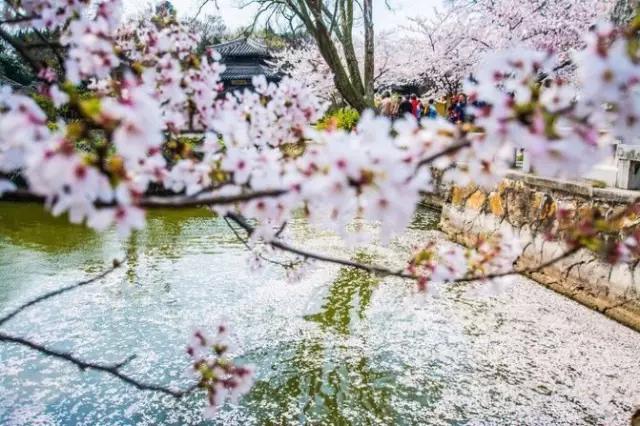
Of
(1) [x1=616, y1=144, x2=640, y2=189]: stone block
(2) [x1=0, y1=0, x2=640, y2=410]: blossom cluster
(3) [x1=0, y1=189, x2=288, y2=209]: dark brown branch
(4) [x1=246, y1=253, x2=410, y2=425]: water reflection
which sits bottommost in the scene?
(4) [x1=246, y1=253, x2=410, y2=425]: water reflection

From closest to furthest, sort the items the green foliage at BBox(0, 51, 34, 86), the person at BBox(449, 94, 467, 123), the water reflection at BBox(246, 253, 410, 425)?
the water reflection at BBox(246, 253, 410, 425)
the person at BBox(449, 94, 467, 123)
the green foliage at BBox(0, 51, 34, 86)

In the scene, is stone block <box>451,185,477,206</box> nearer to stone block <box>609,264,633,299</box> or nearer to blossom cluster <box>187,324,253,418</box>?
stone block <box>609,264,633,299</box>

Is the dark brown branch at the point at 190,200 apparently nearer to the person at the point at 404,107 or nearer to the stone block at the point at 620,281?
the stone block at the point at 620,281

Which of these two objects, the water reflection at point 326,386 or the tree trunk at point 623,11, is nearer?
the water reflection at point 326,386

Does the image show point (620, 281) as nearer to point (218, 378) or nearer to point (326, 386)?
point (326, 386)

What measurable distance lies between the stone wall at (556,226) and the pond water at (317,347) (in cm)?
25

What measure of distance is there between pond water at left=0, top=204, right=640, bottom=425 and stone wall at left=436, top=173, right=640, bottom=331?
0.81 feet

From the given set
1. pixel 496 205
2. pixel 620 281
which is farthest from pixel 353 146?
pixel 496 205

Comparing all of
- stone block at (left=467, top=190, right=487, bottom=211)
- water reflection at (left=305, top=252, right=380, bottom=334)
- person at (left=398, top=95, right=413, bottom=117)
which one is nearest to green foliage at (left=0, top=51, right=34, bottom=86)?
person at (left=398, top=95, right=413, bottom=117)

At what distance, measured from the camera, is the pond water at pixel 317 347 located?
3.61 m

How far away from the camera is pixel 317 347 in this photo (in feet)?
14.9

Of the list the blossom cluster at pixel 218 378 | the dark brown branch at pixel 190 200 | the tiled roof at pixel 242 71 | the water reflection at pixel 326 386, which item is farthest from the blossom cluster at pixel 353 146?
the tiled roof at pixel 242 71

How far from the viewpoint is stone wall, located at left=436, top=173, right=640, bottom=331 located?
16.9ft

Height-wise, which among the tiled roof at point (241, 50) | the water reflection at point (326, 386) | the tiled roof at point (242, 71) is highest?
the tiled roof at point (241, 50)
